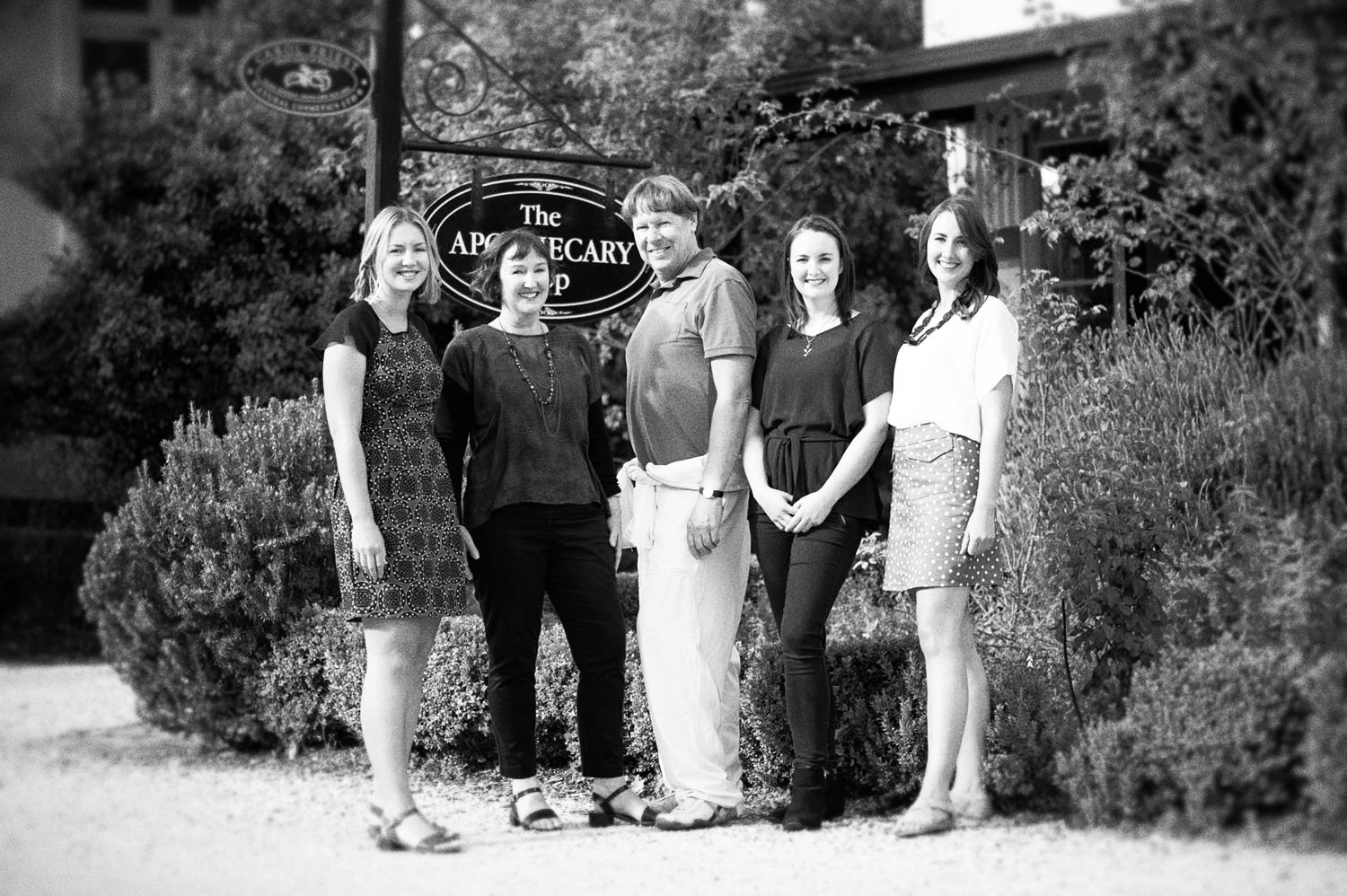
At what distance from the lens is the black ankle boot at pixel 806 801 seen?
4223mm

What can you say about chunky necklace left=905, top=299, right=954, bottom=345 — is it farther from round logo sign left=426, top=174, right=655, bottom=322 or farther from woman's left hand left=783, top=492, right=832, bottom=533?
round logo sign left=426, top=174, right=655, bottom=322

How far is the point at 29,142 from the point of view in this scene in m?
3.71

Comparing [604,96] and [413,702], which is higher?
[604,96]

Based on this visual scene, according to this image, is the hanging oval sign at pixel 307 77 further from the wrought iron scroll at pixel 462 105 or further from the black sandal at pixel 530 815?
the black sandal at pixel 530 815

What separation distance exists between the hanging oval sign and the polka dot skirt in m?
2.69

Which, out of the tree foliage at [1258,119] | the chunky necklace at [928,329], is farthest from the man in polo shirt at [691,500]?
the tree foliage at [1258,119]

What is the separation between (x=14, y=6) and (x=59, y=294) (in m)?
7.04

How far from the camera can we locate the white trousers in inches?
174

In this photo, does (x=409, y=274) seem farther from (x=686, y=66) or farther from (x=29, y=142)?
(x=686, y=66)

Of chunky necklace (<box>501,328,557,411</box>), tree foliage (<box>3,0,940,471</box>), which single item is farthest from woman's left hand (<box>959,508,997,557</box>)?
tree foliage (<box>3,0,940,471</box>)

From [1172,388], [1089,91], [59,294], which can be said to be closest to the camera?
[1172,388]

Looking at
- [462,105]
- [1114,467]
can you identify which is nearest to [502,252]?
[1114,467]

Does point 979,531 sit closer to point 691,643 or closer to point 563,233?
point 691,643

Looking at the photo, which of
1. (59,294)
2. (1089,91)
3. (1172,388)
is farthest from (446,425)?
(59,294)
